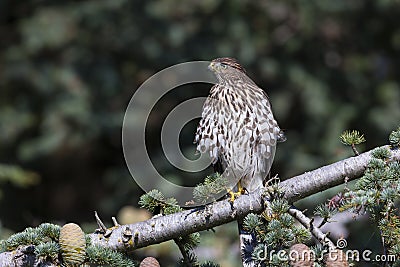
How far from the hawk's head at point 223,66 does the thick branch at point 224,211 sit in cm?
112

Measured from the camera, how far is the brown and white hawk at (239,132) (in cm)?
346

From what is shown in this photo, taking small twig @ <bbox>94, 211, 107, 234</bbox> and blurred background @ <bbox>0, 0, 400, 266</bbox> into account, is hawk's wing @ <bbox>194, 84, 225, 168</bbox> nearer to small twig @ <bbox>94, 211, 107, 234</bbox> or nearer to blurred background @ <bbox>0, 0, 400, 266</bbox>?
small twig @ <bbox>94, 211, 107, 234</bbox>

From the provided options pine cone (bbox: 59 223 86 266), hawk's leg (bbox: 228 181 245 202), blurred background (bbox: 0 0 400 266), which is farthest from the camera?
blurred background (bbox: 0 0 400 266)

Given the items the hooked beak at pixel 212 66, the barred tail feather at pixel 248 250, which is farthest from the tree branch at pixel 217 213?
the hooked beak at pixel 212 66

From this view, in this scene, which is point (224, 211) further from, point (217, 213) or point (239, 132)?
point (239, 132)

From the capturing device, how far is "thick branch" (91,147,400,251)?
2547 mm

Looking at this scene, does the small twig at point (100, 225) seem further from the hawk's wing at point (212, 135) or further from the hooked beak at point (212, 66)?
the hooked beak at point (212, 66)

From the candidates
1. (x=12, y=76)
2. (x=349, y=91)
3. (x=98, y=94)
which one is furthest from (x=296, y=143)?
(x=12, y=76)

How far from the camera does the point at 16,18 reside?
7.40 meters

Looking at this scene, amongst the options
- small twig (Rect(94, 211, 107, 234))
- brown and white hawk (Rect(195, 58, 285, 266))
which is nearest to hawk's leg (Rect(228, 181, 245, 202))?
brown and white hawk (Rect(195, 58, 285, 266))

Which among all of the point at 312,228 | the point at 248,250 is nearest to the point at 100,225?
the point at 248,250

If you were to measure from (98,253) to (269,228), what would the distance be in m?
0.62

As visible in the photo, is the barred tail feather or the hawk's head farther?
the hawk's head

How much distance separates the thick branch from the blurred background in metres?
3.60
